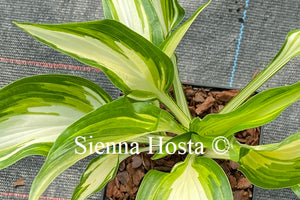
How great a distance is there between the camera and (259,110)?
20.3 inches

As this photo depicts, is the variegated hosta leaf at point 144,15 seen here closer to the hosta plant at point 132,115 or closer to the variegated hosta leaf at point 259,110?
the hosta plant at point 132,115

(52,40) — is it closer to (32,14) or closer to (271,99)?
(271,99)

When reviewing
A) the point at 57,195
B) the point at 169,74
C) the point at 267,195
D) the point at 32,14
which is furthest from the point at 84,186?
the point at 32,14

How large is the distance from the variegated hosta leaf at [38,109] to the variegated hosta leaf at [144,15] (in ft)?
0.42

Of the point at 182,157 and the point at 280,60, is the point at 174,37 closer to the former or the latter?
the point at 280,60

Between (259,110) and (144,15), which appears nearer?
(259,110)

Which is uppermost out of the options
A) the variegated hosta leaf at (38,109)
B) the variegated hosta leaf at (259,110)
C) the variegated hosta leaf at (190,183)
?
the variegated hosta leaf at (38,109)

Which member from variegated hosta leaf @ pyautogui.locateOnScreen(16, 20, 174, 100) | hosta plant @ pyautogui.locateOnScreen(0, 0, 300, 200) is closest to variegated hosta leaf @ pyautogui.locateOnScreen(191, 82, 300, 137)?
hosta plant @ pyautogui.locateOnScreen(0, 0, 300, 200)

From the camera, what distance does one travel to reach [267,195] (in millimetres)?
975

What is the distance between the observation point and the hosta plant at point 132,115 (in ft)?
1.60

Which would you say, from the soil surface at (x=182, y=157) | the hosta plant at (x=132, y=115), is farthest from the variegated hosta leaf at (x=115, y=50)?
the soil surface at (x=182, y=157)

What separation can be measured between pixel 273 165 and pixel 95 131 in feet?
0.89

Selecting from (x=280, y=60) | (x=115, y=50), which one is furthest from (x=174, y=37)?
(x=280, y=60)

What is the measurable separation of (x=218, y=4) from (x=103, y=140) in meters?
0.68
